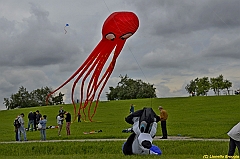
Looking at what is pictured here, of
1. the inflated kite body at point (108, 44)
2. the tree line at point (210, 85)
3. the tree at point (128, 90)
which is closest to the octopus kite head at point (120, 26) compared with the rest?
the inflated kite body at point (108, 44)

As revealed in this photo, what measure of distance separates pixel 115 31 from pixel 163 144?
220 inches

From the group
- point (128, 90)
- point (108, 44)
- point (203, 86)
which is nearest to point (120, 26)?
point (108, 44)

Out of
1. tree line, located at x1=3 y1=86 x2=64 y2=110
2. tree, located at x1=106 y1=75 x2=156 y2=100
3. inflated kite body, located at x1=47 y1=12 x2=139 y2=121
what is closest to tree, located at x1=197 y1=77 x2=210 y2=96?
tree, located at x1=106 y1=75 x2=156 y2=100

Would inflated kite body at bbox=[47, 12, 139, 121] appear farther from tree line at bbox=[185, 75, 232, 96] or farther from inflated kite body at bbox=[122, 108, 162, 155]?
tree line at bbox=[185, 75, 232, 96]

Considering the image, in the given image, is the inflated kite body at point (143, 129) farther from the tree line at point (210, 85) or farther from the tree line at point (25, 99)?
the tree line at point (25, 99)

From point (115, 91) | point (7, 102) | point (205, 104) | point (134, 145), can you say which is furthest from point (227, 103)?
point (7, 102)

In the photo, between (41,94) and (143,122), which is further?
(41,94)

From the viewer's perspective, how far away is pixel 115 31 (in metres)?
19.1

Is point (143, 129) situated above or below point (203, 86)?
below

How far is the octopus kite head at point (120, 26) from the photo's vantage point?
62.0ft

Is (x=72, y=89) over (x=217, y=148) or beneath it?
over

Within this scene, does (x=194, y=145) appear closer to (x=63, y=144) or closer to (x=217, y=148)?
(x=217, y=148)

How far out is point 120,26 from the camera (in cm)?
1888

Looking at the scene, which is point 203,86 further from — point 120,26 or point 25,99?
point 120,26
